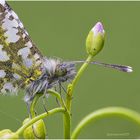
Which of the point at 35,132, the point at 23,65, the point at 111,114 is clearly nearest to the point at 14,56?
the point at 23,65

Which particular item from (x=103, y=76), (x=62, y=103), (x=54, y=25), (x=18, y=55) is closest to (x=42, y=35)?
(x=54, y=25)

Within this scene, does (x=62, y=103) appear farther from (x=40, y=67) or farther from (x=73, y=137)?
(x=40, y=67)

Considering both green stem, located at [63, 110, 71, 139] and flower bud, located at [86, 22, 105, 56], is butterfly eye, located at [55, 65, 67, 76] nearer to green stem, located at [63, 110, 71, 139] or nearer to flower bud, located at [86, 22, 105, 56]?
flower bud, located at [86, 22, 105, 56]

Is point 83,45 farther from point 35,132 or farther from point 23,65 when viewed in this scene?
point 35,132

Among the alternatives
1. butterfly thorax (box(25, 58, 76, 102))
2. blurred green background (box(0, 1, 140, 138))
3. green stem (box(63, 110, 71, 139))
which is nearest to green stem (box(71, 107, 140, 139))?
green stem (box(63, 110, 71, 139))

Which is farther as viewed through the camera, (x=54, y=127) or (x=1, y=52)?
(x=54, y=127)

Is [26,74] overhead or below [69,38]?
below

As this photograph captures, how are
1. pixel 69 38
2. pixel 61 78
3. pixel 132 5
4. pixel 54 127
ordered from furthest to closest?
pixel 132 5 → pixel 69 38 → pixel 54 127 → pixel 61 78
